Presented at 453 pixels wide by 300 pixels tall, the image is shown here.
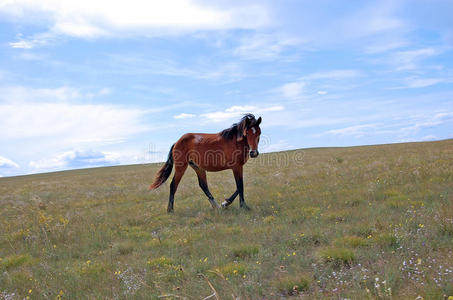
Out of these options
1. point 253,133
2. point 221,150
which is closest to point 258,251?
point 253,133

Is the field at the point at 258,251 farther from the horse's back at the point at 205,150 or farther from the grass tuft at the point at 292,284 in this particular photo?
the horse's back at the point at 205,150

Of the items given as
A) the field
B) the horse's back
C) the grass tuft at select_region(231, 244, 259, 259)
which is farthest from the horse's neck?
the grass tuft at select_region(231, 244, 259, 259)

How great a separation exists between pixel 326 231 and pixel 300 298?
277cm

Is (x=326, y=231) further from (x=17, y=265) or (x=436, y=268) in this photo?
(x=17, y=265)

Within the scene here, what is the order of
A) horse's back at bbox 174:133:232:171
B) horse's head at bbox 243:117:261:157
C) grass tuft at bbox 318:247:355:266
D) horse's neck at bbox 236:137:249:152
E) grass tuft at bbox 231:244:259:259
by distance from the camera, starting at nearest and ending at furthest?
grass tuft at bbox 318:247:355:266
grass tuft at bbox 231:244:259:259
horse's head at bbox 243:117:261:157
horse's neck at bbox 236:137:249:152
horse's back at bbox 174:133:232:171

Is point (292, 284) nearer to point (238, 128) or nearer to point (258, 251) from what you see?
point (258, 251)

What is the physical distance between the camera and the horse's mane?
30.8 ft

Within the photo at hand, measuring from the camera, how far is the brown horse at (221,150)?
9.32m

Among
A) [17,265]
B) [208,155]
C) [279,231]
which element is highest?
[208,155]

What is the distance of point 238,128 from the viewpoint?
9781mm

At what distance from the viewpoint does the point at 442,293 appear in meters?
3.38

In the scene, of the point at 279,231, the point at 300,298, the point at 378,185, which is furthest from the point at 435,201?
the point at 300,298

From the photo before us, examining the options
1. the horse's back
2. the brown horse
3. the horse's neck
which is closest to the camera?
the brown horse

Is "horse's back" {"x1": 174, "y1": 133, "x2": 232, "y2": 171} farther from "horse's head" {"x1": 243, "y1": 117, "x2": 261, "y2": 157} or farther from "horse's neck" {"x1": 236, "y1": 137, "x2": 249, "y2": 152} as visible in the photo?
"horse's head" {"x1": 243, "y1": 117, "x2": 261, "y2": 157}
